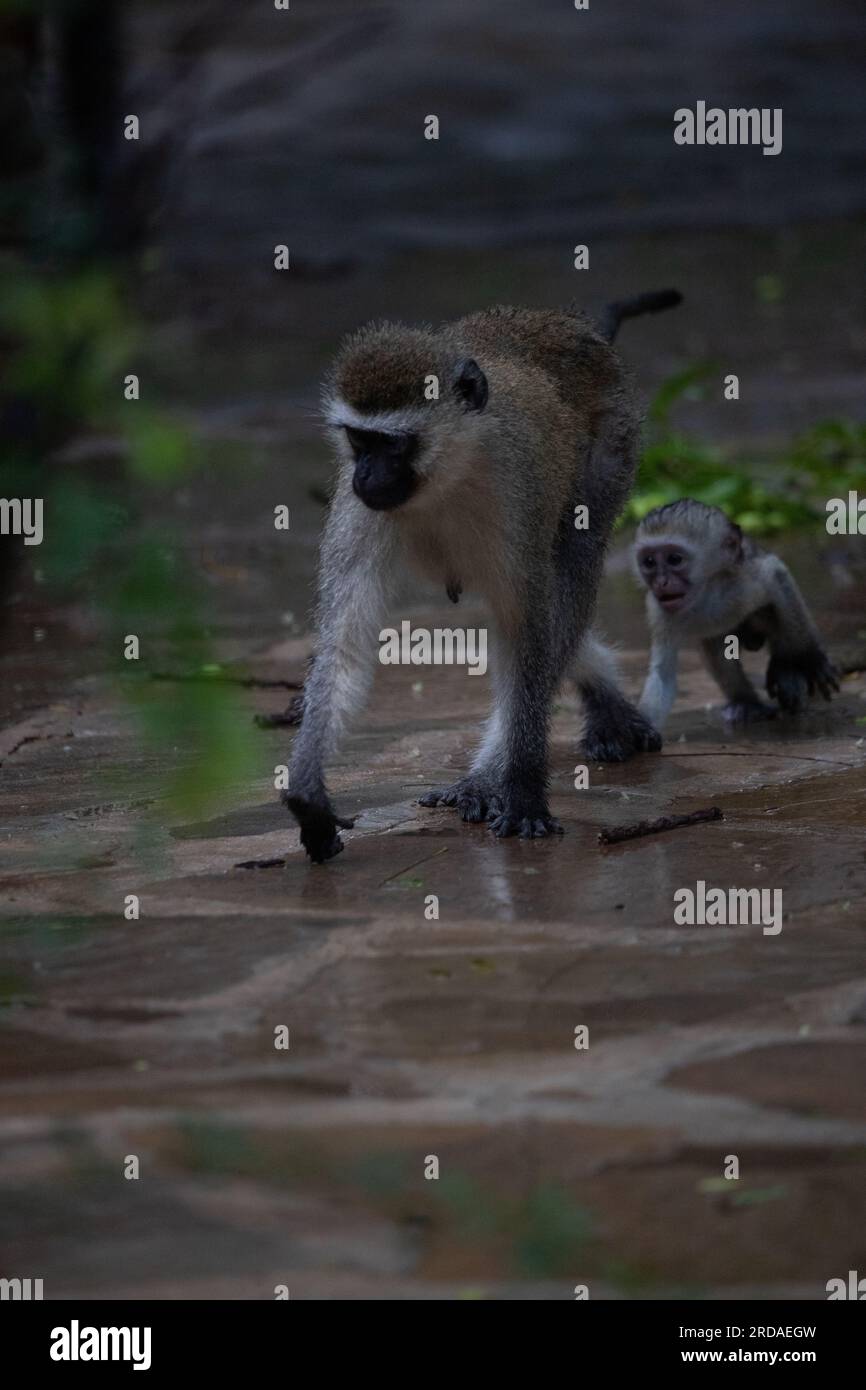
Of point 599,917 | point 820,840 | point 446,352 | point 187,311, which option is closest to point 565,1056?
point 599,917

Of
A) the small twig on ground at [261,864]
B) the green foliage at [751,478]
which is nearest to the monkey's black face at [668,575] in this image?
the small twig on ground at [261,864]

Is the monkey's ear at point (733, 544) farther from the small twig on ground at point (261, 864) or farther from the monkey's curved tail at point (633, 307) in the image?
the small twig on ground at point (261, 864)

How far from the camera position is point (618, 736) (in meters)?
7.29

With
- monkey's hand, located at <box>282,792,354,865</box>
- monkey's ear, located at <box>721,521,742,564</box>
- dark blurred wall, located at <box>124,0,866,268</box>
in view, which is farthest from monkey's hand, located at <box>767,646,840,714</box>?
dark blurred wall, located at <box>124,0,866,268</box>

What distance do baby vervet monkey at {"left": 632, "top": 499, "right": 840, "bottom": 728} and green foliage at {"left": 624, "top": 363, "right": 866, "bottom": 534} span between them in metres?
2.87

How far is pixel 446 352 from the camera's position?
248 inches

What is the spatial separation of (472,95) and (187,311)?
5.05 metres

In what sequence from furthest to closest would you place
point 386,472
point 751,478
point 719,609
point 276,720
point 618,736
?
point 751,478 < point 719,609 < point 276,720 < point 618,736 < point 386,472

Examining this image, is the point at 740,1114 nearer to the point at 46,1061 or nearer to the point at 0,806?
the point at 46,1061

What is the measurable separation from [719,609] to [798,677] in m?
0.47

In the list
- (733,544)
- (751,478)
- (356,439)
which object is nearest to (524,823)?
(356,439)

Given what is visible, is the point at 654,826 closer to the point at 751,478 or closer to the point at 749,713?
the point at 749,713

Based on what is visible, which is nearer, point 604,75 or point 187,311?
point 187,311

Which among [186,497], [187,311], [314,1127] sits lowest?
[314,1127]
